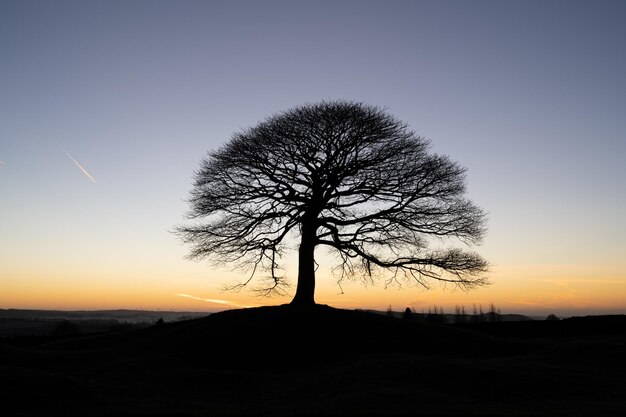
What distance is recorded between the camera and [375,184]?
3066 centimetres

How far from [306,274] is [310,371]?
9231 mm

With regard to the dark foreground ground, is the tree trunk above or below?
above

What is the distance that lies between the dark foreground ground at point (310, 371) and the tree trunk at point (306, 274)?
1241 mm

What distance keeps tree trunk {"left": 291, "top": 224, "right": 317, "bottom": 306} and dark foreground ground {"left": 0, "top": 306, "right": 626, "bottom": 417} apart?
1241 mm

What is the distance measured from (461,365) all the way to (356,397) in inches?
226

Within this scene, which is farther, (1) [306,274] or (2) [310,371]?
(1) [306,274]

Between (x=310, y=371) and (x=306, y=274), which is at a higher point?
(x=306, y=274)

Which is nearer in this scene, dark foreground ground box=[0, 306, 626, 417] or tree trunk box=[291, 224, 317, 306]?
dark foreground ground box=[0, 306, 626, 417]

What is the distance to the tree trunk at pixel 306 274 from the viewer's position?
2994 cm

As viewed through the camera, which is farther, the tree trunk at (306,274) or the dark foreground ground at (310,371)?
the tree trunk at (306,274)

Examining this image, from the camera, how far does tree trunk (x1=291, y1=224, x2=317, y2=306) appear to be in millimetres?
29938

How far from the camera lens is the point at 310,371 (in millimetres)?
21250

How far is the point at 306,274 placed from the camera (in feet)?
98.6

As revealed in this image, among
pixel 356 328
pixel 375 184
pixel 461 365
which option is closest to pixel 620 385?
pixel 461 365
